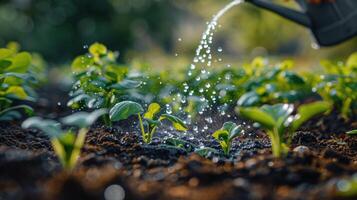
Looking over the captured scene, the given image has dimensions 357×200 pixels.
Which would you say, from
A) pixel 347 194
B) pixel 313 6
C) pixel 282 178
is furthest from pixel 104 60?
pixel 347 194

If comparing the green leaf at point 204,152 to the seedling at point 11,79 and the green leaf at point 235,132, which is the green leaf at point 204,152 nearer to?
the green leaf at point 235,132

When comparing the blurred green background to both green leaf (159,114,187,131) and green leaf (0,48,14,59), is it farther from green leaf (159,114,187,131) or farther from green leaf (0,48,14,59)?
green leaf (159,114,187,131)

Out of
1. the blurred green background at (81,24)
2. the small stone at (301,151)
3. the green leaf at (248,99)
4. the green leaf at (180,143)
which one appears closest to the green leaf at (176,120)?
the green leaf at (180,143)

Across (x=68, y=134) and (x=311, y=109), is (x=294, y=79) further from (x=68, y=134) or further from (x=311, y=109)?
(x=68, y=134)

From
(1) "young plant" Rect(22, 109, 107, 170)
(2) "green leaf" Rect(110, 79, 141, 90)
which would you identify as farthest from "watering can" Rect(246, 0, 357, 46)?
(1) "young plant" Rect(22, 109, 107, 170)

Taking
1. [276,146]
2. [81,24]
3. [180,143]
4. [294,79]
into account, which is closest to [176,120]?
[180,143]

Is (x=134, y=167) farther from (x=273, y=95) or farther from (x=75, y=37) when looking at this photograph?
(x=75, y=37)
